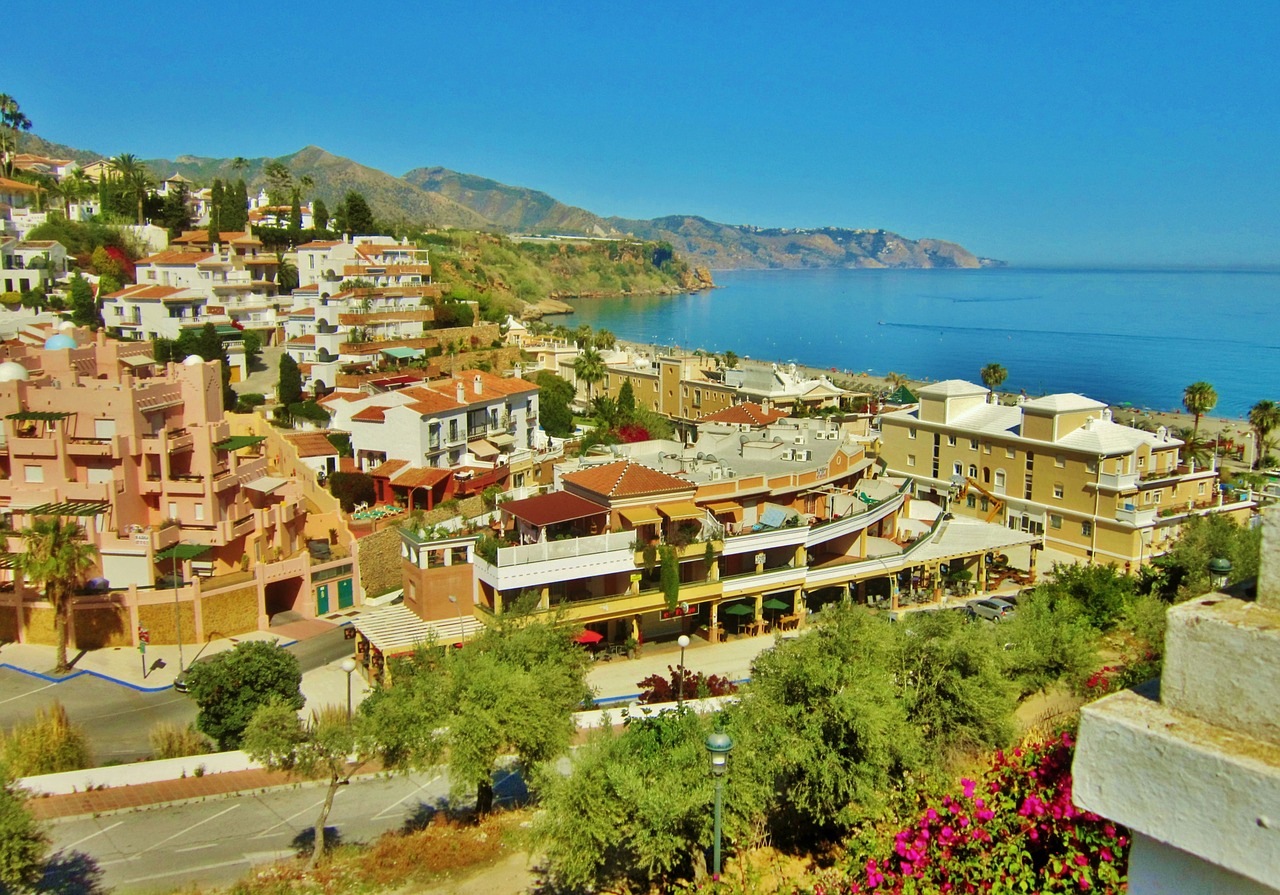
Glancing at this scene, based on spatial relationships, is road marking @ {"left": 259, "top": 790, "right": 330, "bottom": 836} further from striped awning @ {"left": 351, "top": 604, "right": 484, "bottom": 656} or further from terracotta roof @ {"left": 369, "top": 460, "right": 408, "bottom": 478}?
terracotta roof @ {"left": 369, "top": 460, "right": 408, "bottom": 478}

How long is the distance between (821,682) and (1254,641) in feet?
38.4

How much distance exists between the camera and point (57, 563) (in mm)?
23344

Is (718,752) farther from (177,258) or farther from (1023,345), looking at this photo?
(1023,345)

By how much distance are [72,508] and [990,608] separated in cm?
2478

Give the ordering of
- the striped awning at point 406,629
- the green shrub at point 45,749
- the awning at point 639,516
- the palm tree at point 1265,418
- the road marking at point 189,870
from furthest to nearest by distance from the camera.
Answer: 1. the palm tree at point 1265,418
2. the awning at point 639,516
3. the striped awning at point 406,629
4. the green shrub at point 45,749
5. the road marking at point 189,870

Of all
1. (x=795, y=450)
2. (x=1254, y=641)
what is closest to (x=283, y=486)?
(x=795, y=450)

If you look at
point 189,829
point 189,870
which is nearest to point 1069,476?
point 189,829

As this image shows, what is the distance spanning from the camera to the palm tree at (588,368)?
54.8 m

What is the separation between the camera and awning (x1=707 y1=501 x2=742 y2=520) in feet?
92.7

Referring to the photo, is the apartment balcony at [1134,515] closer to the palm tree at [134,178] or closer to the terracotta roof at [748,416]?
the terracotta roof at [748,416]

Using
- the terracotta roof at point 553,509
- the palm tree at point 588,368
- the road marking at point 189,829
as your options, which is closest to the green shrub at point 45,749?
the road marking at point 189,829

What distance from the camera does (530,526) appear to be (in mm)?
26047

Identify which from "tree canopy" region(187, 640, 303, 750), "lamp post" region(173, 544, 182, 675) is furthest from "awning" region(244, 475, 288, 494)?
"tree canopy" region(187, 640, 303, 750)

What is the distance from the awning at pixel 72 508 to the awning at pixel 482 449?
14.1m
